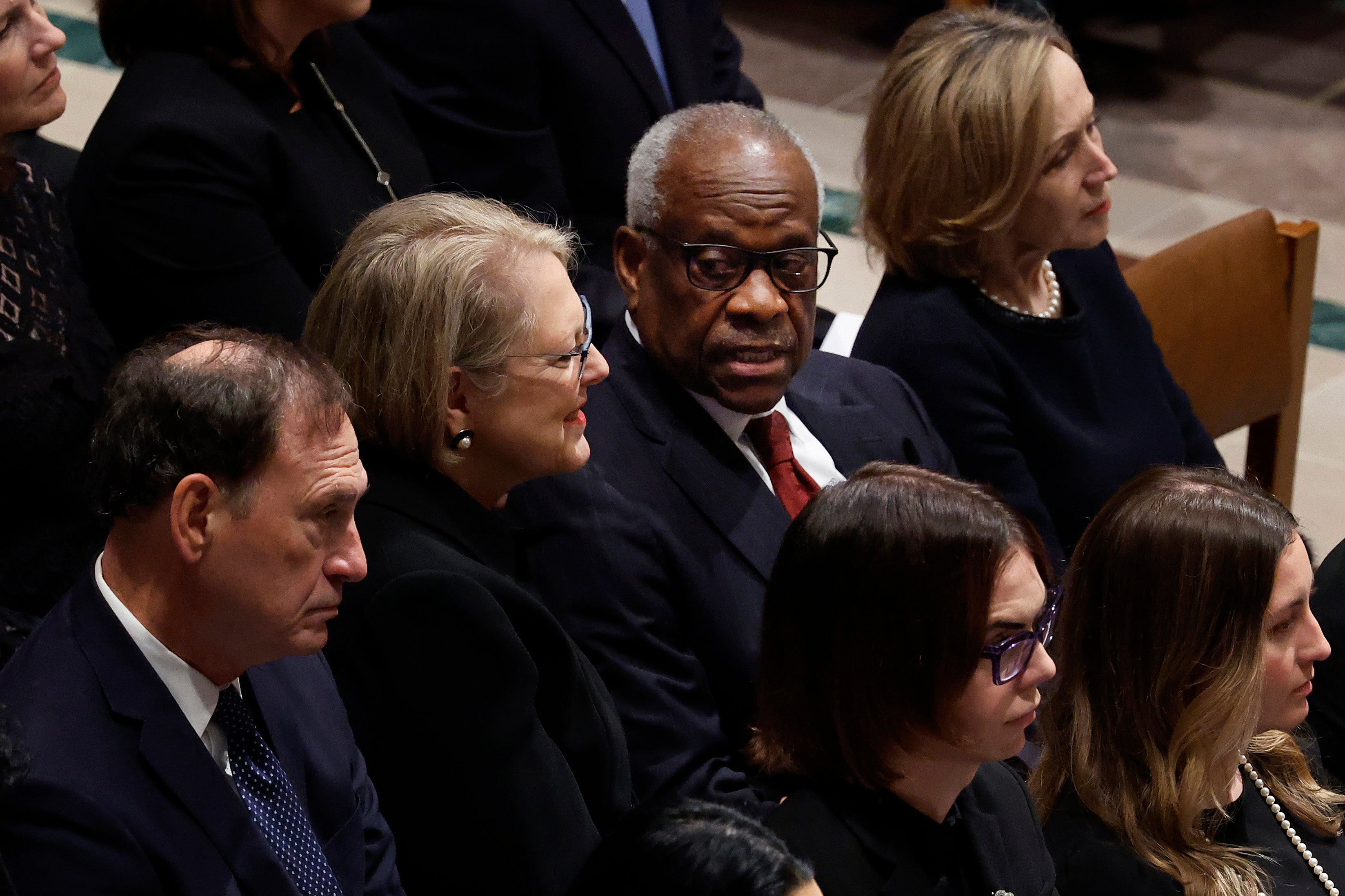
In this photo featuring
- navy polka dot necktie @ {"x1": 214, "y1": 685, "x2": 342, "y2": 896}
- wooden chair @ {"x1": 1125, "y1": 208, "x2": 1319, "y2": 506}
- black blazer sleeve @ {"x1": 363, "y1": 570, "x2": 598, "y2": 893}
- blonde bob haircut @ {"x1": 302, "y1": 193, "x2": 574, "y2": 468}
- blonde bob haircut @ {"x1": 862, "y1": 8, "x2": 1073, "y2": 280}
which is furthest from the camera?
→ wooden chair @ {"x1": 1125, "y1": 208, "x2": 1319, "y2": 506}

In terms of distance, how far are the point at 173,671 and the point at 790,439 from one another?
106 cm

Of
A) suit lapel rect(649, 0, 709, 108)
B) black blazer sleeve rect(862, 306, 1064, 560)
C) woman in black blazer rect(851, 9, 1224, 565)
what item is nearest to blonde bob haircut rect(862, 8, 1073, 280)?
woman in black blazer rect(851, 9, 1224, 565)

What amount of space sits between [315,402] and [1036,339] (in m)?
1.53

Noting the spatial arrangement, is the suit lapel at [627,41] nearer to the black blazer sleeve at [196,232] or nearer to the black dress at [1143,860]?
the black blazer sleeve at [196,232]

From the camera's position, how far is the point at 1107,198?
277cm

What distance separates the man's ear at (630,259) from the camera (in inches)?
88.5

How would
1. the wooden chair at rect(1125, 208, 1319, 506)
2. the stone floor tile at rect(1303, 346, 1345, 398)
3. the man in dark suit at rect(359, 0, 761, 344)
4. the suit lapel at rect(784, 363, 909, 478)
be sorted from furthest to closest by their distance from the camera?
the stone floor tile at rect(1303, 346, 1345, 398)
the wooden chair at rect(1125, 208, 1319, 506)
the man in dark suit at rect(359, 0, 761, 344)
the suit lapel at rect(784, 363, 909, 478)

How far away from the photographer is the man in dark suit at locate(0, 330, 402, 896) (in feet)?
4.64

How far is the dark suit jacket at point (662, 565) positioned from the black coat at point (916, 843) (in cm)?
28

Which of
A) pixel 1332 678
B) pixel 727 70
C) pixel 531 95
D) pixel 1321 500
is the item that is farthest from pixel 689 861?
pixel 1321 500

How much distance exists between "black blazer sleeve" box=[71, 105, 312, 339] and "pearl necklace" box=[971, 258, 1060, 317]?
111cm

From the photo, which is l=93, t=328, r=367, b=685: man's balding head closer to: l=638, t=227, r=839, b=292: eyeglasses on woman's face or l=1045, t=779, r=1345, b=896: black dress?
l=638, t=227, r=839, b=292: eyeglasses on woman's face

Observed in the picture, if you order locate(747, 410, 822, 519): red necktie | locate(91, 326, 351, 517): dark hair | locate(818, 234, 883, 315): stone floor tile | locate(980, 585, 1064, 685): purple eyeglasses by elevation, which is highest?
locate(91, 326, 351, 517): dark hair

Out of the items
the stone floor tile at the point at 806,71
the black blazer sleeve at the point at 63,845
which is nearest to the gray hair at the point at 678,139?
the black blazer sleeve at the point at 63,845
